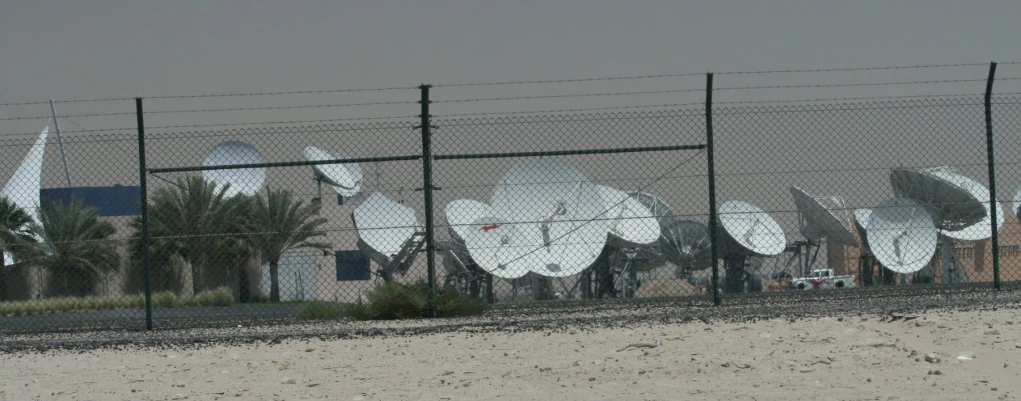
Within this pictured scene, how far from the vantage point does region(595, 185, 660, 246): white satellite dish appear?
13.3 m

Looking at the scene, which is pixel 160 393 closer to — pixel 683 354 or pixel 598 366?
pixel 598 366

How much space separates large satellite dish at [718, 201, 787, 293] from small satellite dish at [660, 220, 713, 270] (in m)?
0.44

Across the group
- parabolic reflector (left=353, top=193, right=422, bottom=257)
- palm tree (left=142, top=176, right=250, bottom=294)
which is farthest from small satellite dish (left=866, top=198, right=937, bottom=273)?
palm tree (left=142, top=176, right=250, bottom=294)

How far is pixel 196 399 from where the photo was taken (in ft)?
21.2

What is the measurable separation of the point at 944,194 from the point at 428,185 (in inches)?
412

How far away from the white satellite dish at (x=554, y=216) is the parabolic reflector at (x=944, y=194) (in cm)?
355

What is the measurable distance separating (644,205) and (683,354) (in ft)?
23.6

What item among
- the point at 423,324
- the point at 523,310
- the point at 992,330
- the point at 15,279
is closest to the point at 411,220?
the point at 523,310

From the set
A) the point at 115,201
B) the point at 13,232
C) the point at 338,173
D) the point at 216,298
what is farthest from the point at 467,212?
the point at 115,201

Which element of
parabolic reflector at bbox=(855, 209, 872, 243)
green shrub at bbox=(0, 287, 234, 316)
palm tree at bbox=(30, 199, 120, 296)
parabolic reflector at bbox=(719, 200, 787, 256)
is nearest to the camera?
palm tree at bbox=(30, 199, 120, 296)

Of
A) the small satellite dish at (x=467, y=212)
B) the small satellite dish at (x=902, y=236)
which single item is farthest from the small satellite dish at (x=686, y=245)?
the small satellite dish at (x=467, y=212)

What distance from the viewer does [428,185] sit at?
32.0 ft

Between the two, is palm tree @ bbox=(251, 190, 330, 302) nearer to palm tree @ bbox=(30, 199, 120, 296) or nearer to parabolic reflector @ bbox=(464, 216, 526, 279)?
parabolic reflector @ bbox=(464, 216, 526, 279)

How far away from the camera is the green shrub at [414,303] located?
9.77 meters
